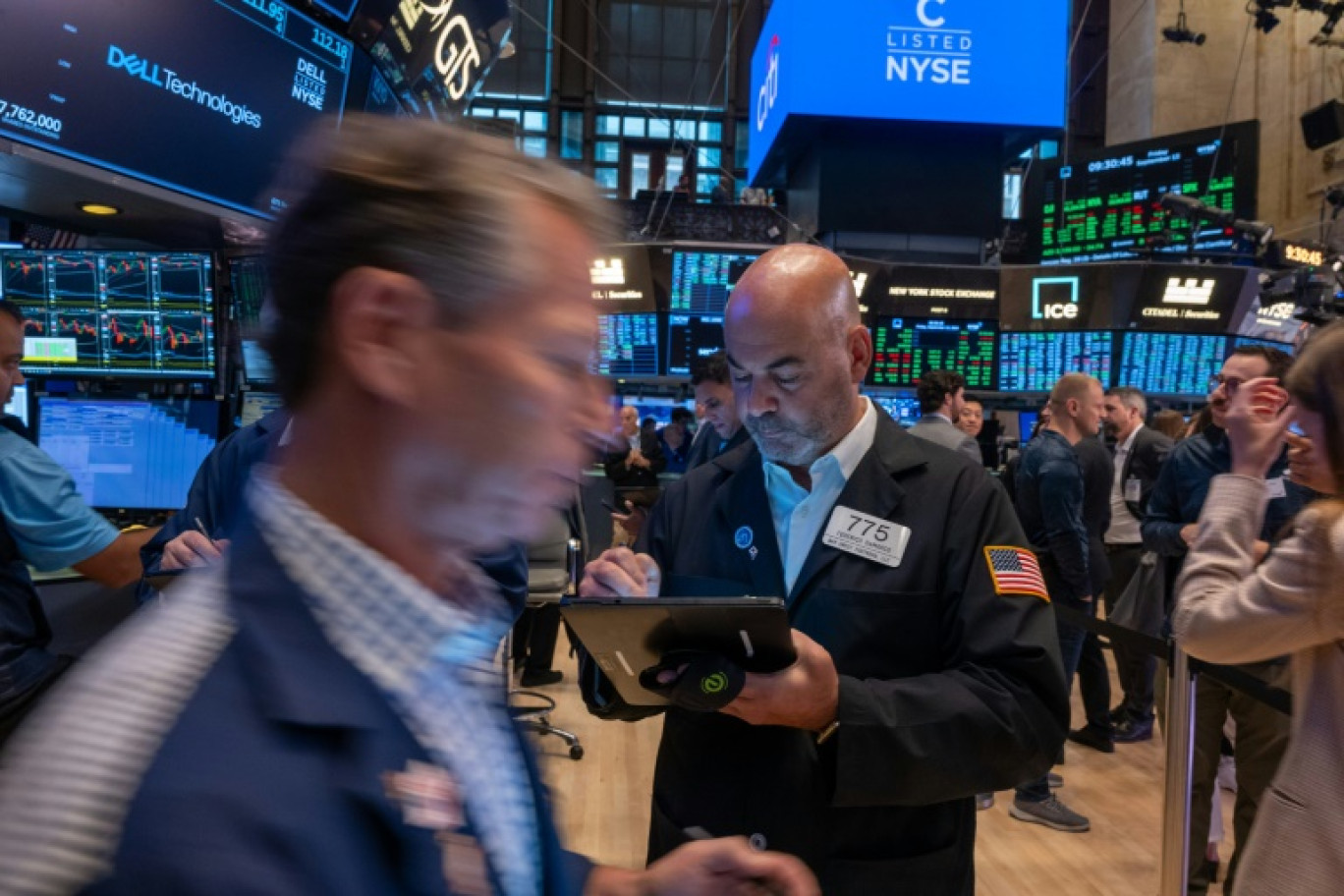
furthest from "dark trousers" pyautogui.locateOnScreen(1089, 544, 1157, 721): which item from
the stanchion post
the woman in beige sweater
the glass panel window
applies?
the glass panel window

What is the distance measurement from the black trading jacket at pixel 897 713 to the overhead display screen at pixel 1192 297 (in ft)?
29.0

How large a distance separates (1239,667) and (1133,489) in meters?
3.12

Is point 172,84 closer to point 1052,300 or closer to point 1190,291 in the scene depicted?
point 1052,300

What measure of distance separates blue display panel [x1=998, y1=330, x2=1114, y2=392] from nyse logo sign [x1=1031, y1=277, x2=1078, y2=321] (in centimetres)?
18

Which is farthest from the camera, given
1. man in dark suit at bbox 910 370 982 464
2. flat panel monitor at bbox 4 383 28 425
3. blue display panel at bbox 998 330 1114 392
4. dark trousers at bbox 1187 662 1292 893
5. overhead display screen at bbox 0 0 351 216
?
blue display panel at bbox 998 330 1114 392

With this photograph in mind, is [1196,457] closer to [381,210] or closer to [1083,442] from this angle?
[1083,442]

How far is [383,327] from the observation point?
0.59 metres

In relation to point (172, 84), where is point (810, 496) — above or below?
below

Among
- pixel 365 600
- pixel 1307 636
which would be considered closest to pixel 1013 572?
pixel 1307 636

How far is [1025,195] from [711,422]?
505 inches

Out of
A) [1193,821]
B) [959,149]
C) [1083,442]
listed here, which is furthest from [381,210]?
[959,149]

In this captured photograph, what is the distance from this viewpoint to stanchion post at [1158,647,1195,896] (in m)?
2.56

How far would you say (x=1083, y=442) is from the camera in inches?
191

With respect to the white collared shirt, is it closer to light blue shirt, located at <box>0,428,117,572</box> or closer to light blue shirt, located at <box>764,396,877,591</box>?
light blue shirt, located at <box>764,396,877,591</box>
